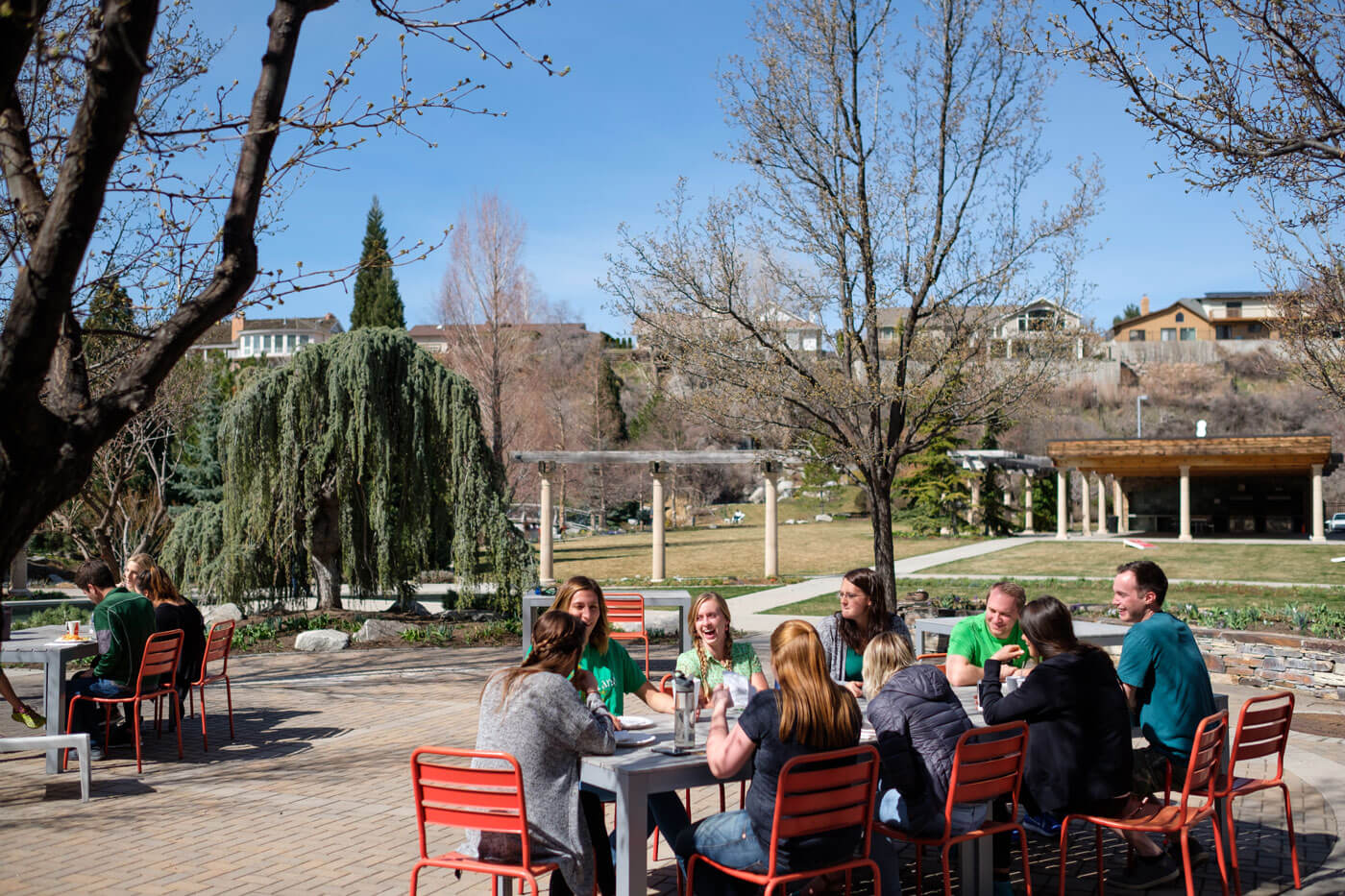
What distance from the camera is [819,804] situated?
3748mm

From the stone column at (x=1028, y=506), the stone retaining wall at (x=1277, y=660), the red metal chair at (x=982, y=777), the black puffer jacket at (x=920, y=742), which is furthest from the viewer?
the stone column at (x=1028, y=506)

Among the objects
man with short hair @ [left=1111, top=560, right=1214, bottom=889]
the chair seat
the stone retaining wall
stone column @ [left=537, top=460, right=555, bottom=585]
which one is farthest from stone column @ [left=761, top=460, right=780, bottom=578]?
the chair seat

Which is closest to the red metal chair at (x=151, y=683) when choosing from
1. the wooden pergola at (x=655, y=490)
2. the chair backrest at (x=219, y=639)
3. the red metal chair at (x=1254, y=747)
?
the chair backrest at (x=219, y=639)

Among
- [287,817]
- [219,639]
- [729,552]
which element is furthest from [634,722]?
[729,552]

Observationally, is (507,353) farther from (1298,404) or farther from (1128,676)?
(1298,404)

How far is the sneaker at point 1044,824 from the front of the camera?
482 centimetres

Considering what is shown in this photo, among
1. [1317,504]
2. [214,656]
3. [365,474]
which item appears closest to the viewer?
[214,656]

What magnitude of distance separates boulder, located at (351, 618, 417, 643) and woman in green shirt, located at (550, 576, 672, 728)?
869cm

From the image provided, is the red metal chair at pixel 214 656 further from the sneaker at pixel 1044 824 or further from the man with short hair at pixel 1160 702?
the man with short hair at pixel 1160 702

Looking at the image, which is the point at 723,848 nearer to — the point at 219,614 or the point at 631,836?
the point at 631,836

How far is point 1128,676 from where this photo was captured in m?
5.12

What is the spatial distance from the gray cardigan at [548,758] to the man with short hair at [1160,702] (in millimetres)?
2643

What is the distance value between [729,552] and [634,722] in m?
27.2

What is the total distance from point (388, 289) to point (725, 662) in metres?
51.5
